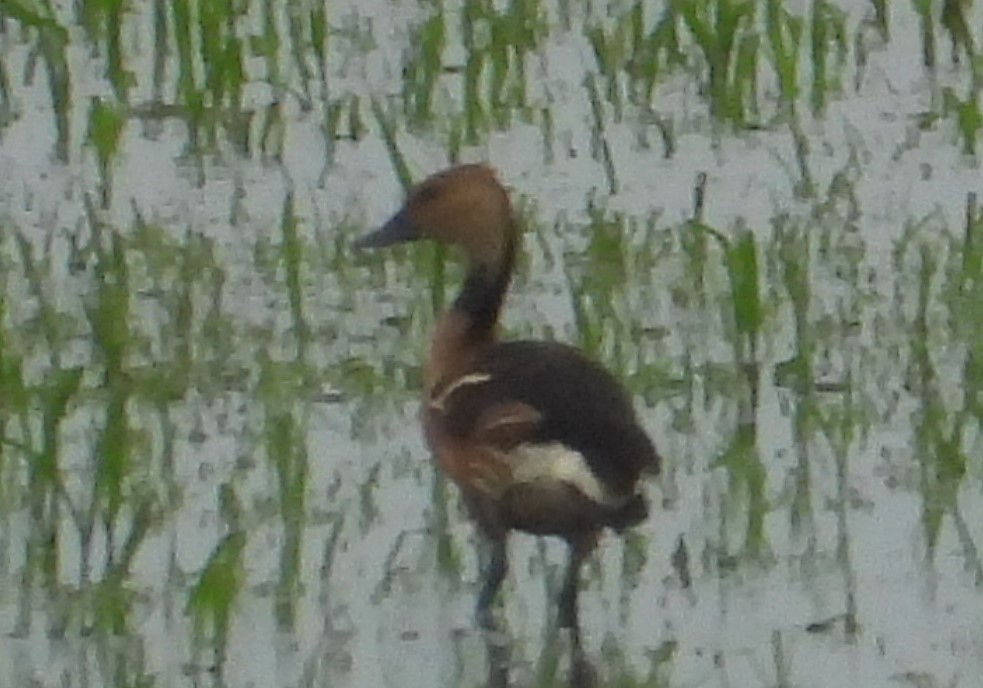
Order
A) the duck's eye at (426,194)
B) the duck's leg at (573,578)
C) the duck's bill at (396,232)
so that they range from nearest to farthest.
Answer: the duck's leg at (573,578) < the duck's eye at (426,194) < the duck's bill at (396,232)

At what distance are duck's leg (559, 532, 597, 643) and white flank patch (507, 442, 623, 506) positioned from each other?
133 millimetres

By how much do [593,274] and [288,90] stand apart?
1.53 m

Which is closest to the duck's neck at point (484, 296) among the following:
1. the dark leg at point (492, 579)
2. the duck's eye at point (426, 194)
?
the duck's eye at point (426, 194)

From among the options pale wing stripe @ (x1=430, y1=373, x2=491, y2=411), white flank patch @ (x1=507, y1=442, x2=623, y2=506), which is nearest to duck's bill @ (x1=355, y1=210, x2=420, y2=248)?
pale wing stripe @ (x1=430, y1=373, x2=491, y2=411)

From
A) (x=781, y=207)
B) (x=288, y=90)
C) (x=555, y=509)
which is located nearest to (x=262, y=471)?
(x=555, y=509)

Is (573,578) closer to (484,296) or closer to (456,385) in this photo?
(456,385)

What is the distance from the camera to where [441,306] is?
6480 mm

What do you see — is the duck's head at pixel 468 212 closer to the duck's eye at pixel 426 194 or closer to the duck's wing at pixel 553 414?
the duck's eye at pixel 426 194

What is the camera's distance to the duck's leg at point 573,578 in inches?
202

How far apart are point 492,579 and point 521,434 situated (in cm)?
27

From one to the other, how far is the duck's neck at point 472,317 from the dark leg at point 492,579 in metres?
0.33

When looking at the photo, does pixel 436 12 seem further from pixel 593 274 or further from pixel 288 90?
pixel 593 274

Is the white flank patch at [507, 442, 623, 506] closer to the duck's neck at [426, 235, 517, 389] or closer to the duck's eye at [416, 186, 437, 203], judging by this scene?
the duck's neck at [426, 235, 517, 389]

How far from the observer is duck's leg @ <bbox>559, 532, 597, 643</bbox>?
512 cm
